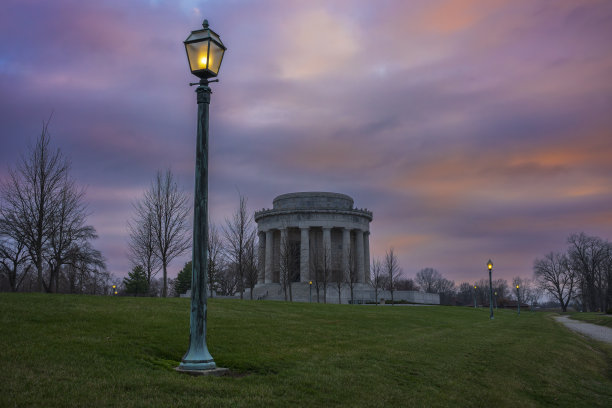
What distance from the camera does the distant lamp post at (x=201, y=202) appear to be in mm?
8516

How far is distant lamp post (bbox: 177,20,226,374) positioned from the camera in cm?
852

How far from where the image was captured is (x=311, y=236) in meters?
78.8

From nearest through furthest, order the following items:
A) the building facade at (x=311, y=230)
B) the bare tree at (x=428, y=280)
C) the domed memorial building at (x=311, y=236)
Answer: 1. the domed memorial building at (x=311, y=236)
2. the building facade at (x=311, y=230)
3. the bare tree at (x=428, y=280)

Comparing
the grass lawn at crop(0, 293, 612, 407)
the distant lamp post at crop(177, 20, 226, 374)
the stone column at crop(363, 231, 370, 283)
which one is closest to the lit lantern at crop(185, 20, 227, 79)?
the distant lamp post at crop(177, 20, 226, 374)

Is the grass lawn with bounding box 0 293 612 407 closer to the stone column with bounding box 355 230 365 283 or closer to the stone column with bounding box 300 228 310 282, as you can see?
the stone column with bounding box 300 228 310 282

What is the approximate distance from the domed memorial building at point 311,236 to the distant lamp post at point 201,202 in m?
60.3

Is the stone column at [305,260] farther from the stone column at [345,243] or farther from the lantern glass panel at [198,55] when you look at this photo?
the lantern glass panel at [198,55]

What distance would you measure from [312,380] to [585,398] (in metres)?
7.77

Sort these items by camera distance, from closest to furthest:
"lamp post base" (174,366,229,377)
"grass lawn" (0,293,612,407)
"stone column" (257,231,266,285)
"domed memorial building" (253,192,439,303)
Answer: "grass lawn" (0,293,612,407) < "lamp post base" (174,366,229,377) < "domed memorial building" (253,192,439,303) < "stone column" (257,231,266,285)

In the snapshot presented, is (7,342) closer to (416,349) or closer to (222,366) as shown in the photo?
(222,366)

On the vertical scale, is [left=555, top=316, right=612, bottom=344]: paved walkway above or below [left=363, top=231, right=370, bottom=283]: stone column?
below

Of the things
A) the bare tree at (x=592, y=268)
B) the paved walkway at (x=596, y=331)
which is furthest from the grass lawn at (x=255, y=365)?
the bare tree at (x=592, y=268)

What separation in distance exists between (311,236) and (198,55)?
70379mm

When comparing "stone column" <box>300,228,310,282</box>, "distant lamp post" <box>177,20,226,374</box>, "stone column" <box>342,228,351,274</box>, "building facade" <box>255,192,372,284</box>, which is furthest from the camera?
"building facade" <box>255,192,372,284</box>
